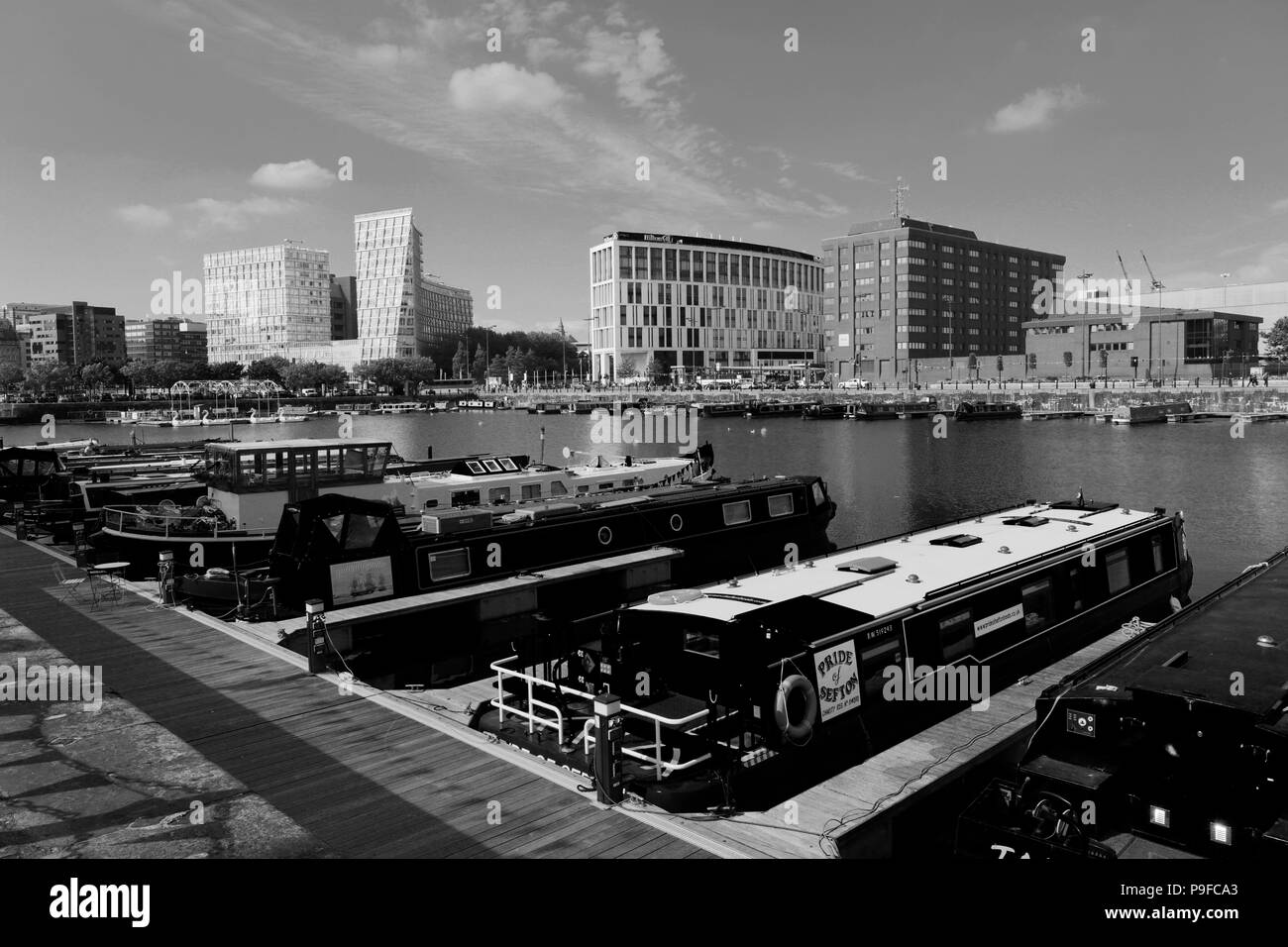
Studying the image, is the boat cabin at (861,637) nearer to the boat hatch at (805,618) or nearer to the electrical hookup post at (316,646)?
the boat hatch at (805,618)

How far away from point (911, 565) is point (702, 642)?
24.6 feet

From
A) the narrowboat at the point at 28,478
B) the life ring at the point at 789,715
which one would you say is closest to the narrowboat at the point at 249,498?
the narrowboat at the point at 28,478

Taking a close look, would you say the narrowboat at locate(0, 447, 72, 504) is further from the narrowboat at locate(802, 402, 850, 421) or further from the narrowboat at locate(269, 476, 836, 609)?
the narrowboat at locate(802, 402, 850, 421)

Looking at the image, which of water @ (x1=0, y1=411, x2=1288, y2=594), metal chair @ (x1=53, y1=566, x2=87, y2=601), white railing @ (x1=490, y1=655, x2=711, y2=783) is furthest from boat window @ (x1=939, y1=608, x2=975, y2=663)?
water @ (x1=0, y1=411, x2=1288, y2=594)

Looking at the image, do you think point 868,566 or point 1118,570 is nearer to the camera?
point 868,566

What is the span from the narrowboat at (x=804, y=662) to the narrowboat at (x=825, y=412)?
14060 centimetres

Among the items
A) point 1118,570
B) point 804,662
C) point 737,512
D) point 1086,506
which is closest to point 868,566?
point 804,662

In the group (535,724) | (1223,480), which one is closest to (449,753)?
(535,724)

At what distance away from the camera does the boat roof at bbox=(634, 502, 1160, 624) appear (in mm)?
15383

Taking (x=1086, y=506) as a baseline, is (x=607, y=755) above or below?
below

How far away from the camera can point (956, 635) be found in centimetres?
1653

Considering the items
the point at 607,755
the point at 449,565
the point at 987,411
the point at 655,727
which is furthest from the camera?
the point at 987,411

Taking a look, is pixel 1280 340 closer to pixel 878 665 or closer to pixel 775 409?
pixel 775 409

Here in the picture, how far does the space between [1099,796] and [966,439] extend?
334 ft
